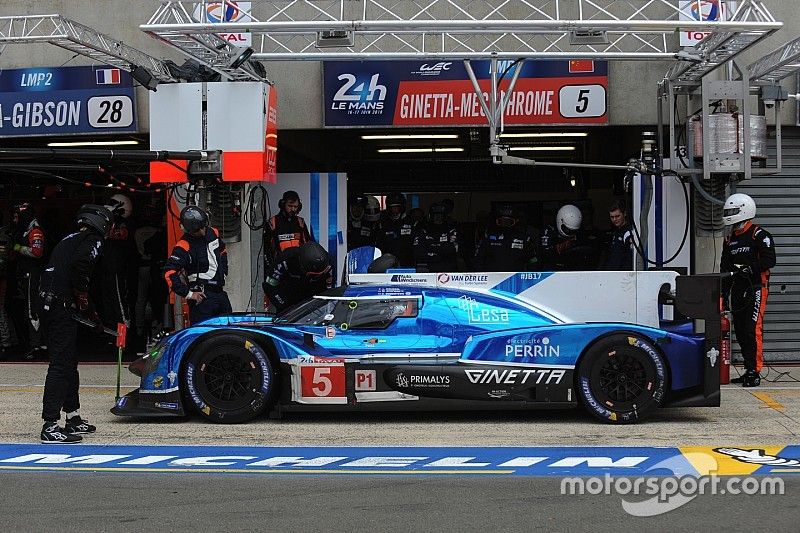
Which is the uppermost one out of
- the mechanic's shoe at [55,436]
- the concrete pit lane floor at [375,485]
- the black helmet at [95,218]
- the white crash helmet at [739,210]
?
the white crash helmet at [739,210]

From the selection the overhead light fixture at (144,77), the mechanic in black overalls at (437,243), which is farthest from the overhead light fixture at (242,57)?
the mechanic in black overalls at (437,243)

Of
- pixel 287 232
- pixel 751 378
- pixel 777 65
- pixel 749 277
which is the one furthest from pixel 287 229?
pixel 777 65

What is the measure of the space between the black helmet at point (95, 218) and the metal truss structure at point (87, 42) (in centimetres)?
278

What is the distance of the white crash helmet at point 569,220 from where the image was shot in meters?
12.9

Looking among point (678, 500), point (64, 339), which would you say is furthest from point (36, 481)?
point (678, 500)

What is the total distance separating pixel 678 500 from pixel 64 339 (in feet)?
16.1

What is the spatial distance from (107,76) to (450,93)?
174 inches

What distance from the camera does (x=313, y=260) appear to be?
10531 mm

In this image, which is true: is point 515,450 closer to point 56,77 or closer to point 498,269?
point 498,269

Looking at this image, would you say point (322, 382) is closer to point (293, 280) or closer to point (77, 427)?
point (77, 427)

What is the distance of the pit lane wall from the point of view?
9.22m

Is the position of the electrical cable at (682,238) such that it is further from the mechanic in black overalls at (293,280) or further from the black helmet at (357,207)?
the black helmet at (357,207)

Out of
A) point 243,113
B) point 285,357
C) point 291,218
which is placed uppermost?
point 243,113

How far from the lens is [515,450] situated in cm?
786
